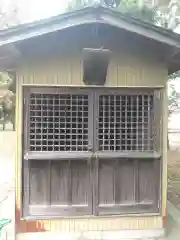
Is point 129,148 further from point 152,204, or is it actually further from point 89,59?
point 89,59

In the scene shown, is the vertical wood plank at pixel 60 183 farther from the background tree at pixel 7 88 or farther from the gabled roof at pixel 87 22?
the background tree at pixel 7 88

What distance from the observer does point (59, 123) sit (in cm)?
508

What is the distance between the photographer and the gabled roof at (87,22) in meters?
4.41

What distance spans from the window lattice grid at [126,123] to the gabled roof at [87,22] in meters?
0.92

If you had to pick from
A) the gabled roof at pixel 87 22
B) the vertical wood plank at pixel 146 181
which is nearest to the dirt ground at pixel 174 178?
the vertical wood plank at pixel 146 181

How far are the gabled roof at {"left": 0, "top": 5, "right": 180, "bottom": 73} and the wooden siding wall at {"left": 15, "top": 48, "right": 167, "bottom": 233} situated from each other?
1.77 feet

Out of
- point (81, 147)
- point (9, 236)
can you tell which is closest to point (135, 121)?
point (81, 147)

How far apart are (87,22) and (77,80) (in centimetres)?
87

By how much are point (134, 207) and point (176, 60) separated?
2.12 metres

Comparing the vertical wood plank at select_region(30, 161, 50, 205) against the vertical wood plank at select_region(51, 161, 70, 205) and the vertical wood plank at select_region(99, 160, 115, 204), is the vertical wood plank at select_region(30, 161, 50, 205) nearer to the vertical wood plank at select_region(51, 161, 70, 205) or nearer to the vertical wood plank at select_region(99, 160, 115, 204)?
the vertical wood plank at select_region(51, 161, 70, 205)

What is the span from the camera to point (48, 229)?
16.6ft

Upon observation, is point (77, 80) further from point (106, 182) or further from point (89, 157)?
point (106, 182)

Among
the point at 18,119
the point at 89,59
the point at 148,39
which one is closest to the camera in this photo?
the point at 89,59

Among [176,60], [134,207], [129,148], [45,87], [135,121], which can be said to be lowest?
[134,207]
